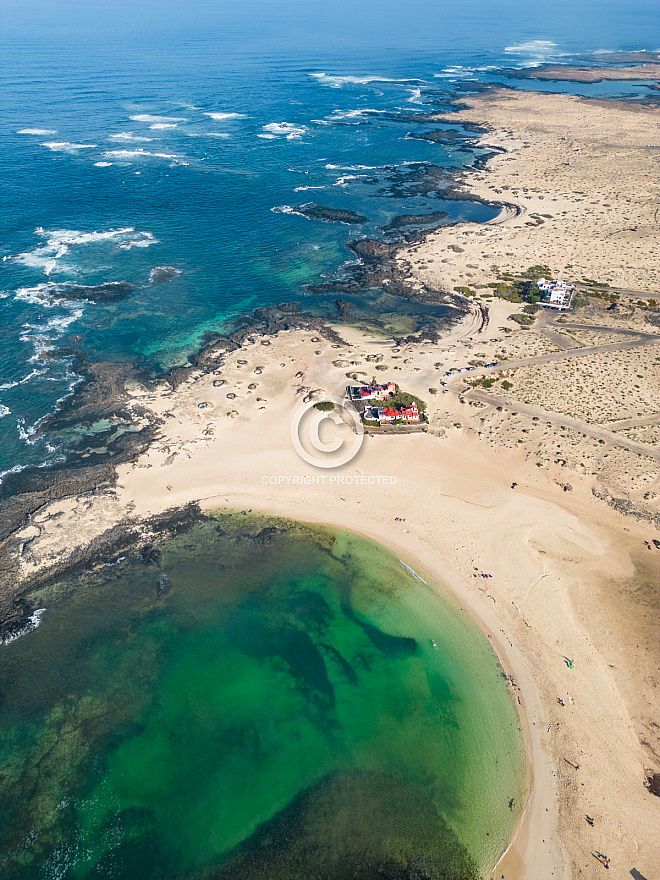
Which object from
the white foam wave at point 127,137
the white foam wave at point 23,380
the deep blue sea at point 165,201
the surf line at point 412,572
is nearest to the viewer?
the surf line at point 412,572

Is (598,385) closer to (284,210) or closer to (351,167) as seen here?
(284,210)

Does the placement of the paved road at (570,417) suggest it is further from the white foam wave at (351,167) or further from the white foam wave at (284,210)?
the white foam wave at (351,167)

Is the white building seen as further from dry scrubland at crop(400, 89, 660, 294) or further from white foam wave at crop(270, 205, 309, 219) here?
white foam wave at crop(270, 205, 309, 219)

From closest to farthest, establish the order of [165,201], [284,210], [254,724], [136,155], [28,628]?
[254,724], [28,628], [284,210], [165,201], [136,155]

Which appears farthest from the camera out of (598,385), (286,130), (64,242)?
(286,130)

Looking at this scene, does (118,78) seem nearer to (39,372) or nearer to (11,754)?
(39,372)

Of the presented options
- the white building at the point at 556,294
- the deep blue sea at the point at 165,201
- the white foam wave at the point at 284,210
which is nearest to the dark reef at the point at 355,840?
the deep blue sea at the point at 165,201

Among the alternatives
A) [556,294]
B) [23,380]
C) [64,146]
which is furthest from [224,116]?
[23,380]
